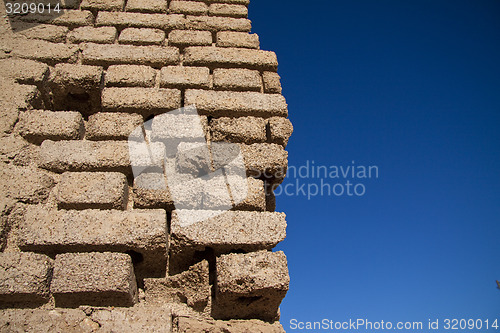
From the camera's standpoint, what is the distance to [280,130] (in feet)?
5.97

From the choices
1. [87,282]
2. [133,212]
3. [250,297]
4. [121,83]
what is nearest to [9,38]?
[121,83]

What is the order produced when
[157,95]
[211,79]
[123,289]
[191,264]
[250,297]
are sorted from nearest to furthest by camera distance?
[123,289]
[250,297]
[191,264]
[157,95]
[211,79]

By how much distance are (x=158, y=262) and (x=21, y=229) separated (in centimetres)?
59

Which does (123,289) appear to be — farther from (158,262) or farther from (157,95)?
(157,95)

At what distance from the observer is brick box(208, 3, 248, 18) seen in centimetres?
249

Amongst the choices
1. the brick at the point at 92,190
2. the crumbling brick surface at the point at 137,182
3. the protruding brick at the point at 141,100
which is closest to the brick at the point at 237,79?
the crumbling brick surface at the point at 137,182

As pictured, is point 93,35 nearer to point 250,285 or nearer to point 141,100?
point 141,100

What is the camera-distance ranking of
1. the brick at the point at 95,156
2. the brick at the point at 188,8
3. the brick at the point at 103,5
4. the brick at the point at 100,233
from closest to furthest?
the brick at the point at 100,233
the brick at the point at 95,156
the brick at the point at 103,5
the brick at the point at 188,8

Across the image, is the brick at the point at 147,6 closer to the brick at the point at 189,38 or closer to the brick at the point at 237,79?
the brick at the point at 189,38

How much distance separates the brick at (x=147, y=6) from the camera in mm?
2412

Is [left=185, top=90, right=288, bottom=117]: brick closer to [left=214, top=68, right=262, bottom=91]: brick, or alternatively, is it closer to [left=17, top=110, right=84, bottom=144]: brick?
[left=214, top=68, right=262, bottom=91]: brick

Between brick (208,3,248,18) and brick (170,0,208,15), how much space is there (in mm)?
54

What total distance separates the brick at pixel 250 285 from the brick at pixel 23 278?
68 cm

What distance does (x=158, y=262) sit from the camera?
4.98 feet
